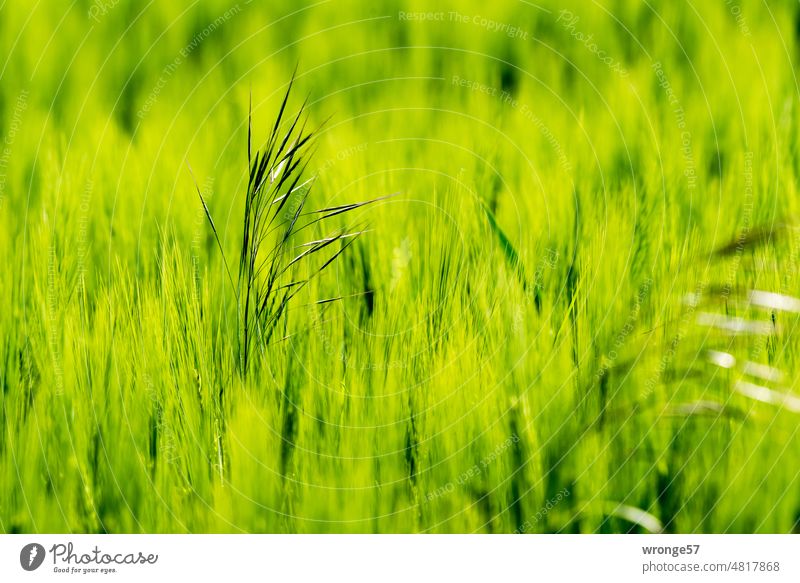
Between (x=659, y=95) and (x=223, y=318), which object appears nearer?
(x=223, y=318)

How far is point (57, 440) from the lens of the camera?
0.77m

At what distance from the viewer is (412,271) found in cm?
82

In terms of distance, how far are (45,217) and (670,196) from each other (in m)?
0.76

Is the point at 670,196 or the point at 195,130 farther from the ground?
the point at 195,130

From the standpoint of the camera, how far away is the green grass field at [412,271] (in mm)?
756

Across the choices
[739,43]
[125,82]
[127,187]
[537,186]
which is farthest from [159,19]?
[739,43]

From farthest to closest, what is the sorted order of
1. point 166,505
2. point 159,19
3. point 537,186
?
point 159,19, point 537,186, point 166,505

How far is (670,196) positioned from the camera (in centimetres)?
86

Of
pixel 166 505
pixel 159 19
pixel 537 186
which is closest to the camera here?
pixel 166 505

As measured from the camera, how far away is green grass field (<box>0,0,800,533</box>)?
76 centimetres

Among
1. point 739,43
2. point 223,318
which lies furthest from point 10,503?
point 739,43

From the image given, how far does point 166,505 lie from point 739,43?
921mm
